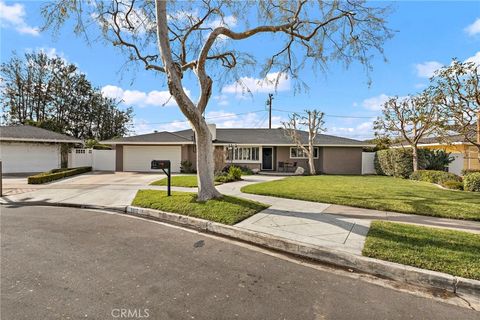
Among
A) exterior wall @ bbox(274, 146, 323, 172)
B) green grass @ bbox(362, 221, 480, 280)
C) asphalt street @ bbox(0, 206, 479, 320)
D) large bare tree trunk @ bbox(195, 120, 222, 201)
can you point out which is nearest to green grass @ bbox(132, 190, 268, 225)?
large bare tree trunk @ bbox(195, 120, 222, 201)

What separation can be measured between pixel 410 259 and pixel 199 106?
6.35 meters

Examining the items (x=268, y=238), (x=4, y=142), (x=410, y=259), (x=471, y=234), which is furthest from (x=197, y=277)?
(x=4, y=142)

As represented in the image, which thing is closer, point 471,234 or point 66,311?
point 66,311

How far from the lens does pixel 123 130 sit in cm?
4219

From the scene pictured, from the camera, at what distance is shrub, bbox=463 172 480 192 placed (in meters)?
9.72

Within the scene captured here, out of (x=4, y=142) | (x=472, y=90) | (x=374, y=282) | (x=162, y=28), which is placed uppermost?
(x=162, y=28)

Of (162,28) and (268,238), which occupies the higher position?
(162,28)

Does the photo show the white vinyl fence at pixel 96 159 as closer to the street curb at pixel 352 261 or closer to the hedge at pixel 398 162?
the street curb at pixel 352 261

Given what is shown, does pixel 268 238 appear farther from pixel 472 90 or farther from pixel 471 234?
pixel 472 90

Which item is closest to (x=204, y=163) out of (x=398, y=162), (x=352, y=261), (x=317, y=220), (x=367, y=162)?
(x=317, y=220)

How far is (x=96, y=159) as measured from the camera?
837 inches

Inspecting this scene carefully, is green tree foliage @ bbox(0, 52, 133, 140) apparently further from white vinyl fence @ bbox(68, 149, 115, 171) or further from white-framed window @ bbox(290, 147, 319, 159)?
white-framed window @ bbox(290, 147, 319, 159)

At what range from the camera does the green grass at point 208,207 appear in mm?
6225

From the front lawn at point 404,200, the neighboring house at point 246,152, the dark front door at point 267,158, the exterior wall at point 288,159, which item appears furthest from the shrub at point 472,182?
the dark front door at point 267,158
